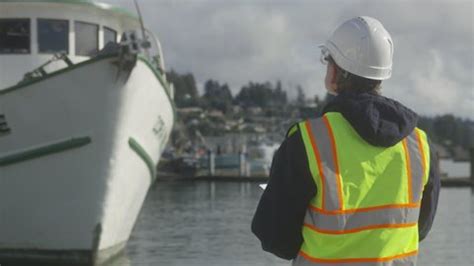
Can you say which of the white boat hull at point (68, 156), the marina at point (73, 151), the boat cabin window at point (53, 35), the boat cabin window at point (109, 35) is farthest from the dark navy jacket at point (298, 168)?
the boat cabin window at point (109, 35)

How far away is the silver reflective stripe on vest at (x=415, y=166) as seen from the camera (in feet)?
8.16

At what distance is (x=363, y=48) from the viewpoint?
2.53 m

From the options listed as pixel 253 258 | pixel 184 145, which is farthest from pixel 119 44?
pixel 184 145

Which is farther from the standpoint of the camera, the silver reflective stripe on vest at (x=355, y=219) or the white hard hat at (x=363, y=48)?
the white hard hat at (x=363, y=48)

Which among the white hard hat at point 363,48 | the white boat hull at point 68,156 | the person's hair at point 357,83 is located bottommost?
the white boat hull at point 68,156

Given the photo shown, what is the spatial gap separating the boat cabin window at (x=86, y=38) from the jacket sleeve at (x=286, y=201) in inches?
403

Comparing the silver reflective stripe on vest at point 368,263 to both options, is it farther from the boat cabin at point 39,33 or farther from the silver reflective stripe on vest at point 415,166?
the boat cabin at point 39,33

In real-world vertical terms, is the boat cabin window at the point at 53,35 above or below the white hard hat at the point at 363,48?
below

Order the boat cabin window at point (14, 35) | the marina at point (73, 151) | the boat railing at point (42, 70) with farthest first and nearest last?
the boat cabin window at point (14, 35) < the boat railing at point (42, 70) < the marina at point (73, 151)

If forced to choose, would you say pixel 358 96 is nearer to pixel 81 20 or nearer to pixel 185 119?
pixel 81 20

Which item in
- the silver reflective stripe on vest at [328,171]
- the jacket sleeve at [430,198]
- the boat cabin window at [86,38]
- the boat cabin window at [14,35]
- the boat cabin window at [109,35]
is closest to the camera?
the silver reflective stripe on vest at [328,171]

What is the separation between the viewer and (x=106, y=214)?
10.7 metres

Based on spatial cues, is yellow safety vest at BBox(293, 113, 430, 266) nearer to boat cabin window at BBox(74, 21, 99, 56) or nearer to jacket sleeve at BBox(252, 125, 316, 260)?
jacket sleeve at BBox(252, 125, 316, 260)

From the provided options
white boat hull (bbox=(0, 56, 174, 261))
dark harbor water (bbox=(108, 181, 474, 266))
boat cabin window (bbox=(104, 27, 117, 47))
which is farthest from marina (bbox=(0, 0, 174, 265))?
boat cabin window (bbox=(104, 27, 117, 47))
